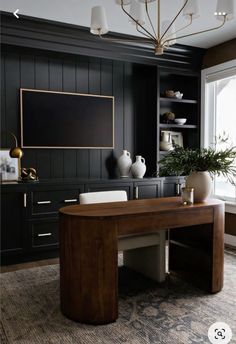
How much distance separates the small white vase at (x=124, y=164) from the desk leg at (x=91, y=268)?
7.06ft

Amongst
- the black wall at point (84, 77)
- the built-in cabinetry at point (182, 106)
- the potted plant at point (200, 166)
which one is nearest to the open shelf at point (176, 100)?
the built-in cabinetry at point (182, 106)

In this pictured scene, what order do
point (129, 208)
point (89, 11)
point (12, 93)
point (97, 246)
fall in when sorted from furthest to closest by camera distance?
point (12, 93), point (89, 11), point (129, 208), point (97, 246)

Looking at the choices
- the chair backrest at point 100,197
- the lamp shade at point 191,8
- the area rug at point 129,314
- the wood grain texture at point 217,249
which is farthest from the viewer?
the chair backrest at point 100,197

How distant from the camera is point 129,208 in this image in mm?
2623

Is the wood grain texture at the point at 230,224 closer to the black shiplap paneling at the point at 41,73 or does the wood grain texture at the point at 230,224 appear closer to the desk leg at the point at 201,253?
the desk leg at the point at 201,253

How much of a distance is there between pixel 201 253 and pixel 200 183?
619 millimetres

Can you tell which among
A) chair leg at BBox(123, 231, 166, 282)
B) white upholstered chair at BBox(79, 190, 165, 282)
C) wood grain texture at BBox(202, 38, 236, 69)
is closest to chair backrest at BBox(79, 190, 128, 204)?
white upholstered chair at BBox(79, 190, 165, 282)

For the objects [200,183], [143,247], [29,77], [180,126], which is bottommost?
[143,247]

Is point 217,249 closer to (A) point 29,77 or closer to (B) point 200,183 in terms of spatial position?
(B) point 200,183

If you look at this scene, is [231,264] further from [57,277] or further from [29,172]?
[29,172]

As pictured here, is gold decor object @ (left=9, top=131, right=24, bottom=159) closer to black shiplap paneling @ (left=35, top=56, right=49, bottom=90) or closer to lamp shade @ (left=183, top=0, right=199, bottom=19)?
black shiplap paneling @ (left=35, top=56, right=49, bottom=90)

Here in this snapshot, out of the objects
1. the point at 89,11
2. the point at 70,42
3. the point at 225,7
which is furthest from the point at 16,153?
the point at 225,7

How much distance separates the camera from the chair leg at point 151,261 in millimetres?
3121

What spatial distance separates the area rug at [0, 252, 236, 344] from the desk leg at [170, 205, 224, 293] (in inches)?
4.1
